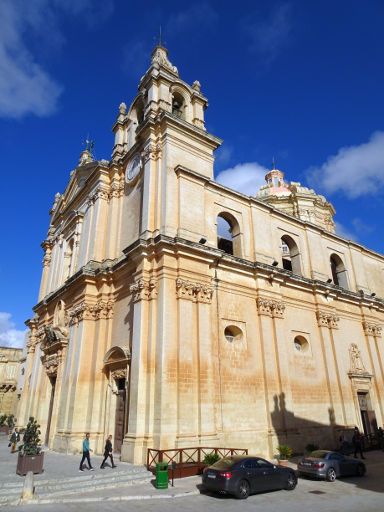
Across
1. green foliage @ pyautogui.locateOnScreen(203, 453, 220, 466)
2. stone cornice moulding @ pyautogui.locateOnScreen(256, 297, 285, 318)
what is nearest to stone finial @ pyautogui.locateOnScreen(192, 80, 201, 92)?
stone cornice moulding @ pyautogui.locateOnScreen(256, 297, 285, 318)

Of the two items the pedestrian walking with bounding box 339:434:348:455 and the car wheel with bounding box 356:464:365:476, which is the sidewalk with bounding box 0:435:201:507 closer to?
the car wheel with bounding box 356:464:365:476

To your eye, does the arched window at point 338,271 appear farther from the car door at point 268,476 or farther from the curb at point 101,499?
the curb at point 101,499

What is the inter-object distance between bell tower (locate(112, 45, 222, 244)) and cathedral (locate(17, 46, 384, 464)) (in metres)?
0.09

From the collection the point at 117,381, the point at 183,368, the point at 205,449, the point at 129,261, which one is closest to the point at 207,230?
the point at 129,261

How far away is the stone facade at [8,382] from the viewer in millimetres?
51031

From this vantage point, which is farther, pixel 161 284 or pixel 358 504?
pixel 161 284

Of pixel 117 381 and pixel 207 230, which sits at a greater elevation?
pixel 207 230

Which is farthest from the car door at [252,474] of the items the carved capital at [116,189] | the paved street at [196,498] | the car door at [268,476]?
the carved capital at [116,189]

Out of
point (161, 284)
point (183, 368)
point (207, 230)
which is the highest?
point (207, 230)

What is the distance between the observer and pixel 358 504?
32.9ft

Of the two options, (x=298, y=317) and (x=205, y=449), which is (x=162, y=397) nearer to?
(x=205, y=449)

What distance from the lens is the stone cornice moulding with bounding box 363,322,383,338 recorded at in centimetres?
2616

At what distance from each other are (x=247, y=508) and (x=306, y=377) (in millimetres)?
12357

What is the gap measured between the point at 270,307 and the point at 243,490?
10644mm
